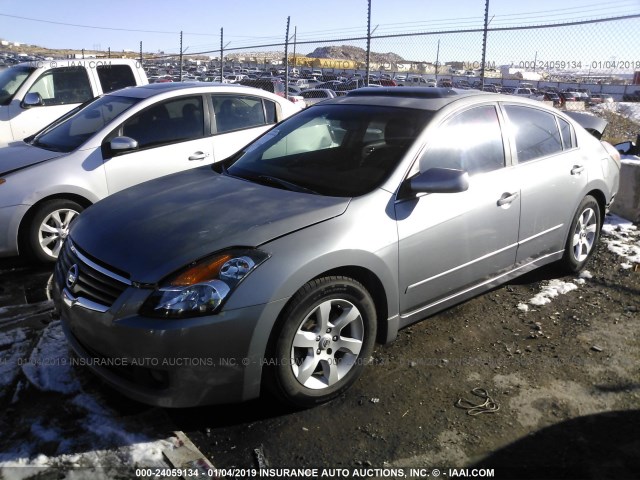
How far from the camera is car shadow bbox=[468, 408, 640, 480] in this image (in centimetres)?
256

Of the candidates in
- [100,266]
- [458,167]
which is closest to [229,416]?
[100,266]

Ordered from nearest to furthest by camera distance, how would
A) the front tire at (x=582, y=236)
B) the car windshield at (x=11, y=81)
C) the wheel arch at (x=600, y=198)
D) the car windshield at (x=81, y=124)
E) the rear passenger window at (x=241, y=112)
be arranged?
the front tire at (x=582, y=236) < the wheel arch at (x=600, y=198) < the car windshield at (x=81, y=124) < the rear passenger window at (x=241, y=112) < the car windshield at (x=11, y=81)

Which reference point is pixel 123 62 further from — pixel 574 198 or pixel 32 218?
pixel 574 198

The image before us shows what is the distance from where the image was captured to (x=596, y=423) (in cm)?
294

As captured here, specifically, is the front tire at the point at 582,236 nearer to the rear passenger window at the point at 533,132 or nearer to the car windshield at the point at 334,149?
the rear passenger window at the point at 533,132

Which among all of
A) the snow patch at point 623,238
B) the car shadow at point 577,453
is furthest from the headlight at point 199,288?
the snow patch at point 623,238

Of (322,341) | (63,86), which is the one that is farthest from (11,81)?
(322,341)

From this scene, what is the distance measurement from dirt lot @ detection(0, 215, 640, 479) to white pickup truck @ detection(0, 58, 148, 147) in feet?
16.9

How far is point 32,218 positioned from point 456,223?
3.79 metres

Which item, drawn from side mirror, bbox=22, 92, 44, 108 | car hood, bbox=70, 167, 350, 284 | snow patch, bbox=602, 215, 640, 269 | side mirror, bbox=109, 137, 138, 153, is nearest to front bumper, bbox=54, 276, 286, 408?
car hood, bbox=70, 167, 350, 284

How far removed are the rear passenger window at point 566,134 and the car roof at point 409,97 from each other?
3.10 ft

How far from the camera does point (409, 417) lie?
2988 mm

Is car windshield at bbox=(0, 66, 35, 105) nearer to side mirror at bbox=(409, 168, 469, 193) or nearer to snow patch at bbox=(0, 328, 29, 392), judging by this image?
snow patch at bbox=(0, 328, 29, 392)

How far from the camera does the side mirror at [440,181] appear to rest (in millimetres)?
3172
